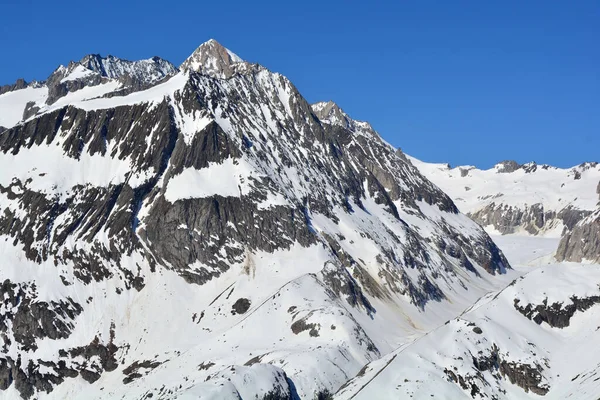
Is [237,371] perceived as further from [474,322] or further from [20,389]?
[20,389]

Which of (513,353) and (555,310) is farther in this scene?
(555,310)

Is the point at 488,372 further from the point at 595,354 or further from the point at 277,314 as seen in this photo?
the point at 277,314

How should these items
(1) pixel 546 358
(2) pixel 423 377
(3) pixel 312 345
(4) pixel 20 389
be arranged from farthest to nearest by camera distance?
1. (4) pixel 20 389
2. (3) pixel 312 345
3. (1) pixel 546 358
4. (2) pixel 423 377

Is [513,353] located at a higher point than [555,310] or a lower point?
lower

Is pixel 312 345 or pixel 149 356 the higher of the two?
Answer: pixel 149 356

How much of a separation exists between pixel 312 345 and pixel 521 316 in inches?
1671

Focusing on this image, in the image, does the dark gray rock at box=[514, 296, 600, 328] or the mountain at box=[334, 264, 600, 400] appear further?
the dark gray rock at box=[514, 296, 600, 328]

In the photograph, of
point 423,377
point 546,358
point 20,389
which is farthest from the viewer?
point 20,389

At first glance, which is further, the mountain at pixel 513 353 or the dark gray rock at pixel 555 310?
the dark gray rock at pixel 555 310

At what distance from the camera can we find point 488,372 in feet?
478

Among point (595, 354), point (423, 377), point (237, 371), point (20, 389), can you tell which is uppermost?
point (20, 389)

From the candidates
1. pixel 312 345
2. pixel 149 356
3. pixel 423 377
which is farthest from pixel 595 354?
pixel 149 356

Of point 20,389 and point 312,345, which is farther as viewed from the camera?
point 20,389

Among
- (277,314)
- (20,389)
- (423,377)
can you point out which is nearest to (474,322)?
(423,377)
